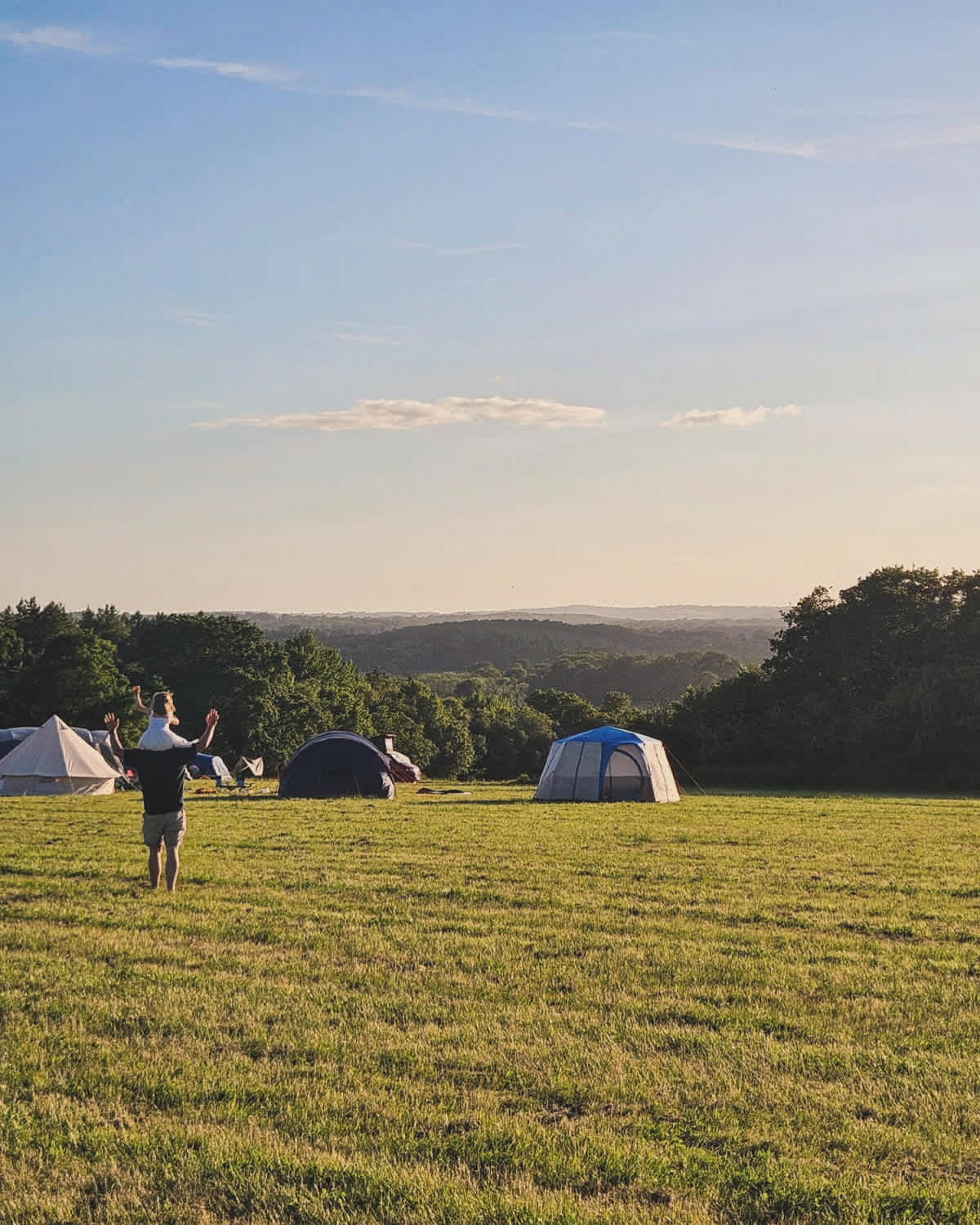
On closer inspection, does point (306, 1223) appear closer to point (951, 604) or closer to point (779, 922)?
point (779, 922)

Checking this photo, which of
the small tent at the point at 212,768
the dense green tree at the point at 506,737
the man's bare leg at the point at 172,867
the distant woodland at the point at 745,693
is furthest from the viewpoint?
the dense green tree at the point at 506,737

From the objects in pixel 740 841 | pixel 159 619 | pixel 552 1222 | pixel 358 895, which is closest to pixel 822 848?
pixel 740 841

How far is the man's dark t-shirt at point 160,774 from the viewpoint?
13.0 m

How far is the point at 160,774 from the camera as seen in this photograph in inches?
512

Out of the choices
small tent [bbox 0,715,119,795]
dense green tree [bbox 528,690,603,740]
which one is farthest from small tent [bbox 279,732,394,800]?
dense green tree [bbox 528,690,603,740]

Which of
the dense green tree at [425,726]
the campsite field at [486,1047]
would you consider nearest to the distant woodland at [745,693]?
the dense green tree at [425,726]

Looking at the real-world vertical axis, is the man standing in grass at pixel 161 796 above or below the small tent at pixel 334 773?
above

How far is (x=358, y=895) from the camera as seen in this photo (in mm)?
12648

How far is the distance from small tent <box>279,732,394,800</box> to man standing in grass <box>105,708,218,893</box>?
18.5 m

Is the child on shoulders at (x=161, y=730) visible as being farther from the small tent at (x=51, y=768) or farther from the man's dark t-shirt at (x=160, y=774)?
the small tent at (x=51, y=768)

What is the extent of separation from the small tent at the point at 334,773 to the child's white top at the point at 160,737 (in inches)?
728

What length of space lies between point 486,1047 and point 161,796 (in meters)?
7.03

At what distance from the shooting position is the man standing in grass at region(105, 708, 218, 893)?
12984 millimetres

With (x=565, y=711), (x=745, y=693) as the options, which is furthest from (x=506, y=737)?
(x=745, y=693)
